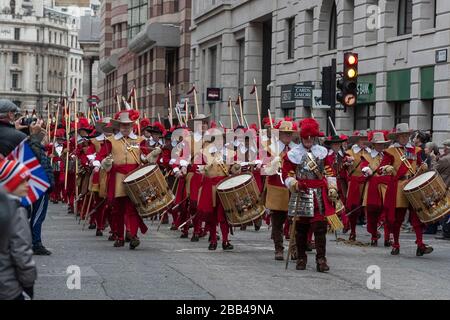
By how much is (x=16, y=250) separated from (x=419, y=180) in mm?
10329

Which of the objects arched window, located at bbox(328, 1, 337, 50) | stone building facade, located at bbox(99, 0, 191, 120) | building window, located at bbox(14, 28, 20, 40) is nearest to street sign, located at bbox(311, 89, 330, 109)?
arched window, located at bbox(328, 1, 337, 50)

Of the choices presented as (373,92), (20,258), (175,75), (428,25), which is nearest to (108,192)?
(20,258)

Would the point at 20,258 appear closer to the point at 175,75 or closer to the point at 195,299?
the point at 195,299

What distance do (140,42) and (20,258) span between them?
202ft

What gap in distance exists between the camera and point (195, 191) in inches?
782

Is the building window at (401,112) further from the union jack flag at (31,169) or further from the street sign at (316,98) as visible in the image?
the union jack flag at (31,169)

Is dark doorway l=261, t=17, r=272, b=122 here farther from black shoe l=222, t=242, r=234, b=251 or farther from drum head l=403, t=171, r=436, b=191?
drum head l=403, t=171, r=436, b=191

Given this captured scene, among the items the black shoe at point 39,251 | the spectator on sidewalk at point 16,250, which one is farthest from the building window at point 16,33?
the spectator on sidewalk at point 16,250

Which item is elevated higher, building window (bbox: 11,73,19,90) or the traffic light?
building window (bbox: 11,73,19,90)

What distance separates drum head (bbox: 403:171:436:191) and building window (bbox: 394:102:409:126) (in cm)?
1467

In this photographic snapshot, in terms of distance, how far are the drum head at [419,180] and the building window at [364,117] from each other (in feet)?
55.4

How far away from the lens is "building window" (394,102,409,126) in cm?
3183

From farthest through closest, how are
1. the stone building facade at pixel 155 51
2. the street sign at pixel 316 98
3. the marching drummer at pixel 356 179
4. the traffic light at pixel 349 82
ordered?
the stone building facade at pixel 155 51 < the street sign at pixel 316 98 < the traffic light at pixel 349 82 < the marching drummer at pixel 356 179

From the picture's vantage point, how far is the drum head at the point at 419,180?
16969 millimetres
